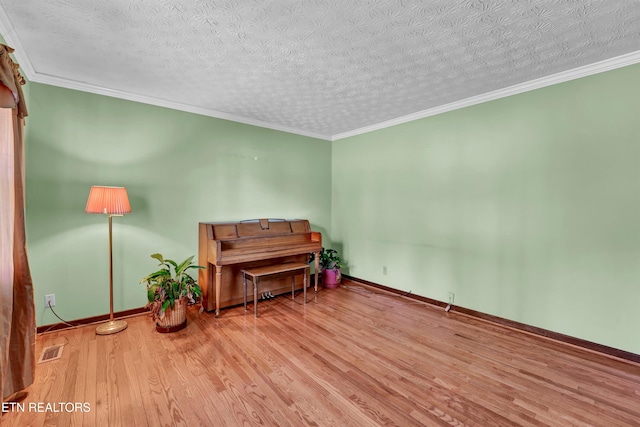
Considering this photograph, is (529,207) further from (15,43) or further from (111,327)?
(15,43)

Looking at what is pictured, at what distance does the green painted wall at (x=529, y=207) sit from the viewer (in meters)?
2.39

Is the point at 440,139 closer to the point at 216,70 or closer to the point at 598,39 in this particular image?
the point at 598,39

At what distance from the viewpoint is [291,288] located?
160 inches

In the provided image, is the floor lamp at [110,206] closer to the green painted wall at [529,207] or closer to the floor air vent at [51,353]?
the floor air vent at [51,353]

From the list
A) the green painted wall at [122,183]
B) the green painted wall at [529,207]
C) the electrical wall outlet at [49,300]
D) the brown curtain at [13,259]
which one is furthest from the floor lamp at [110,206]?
the green painted wall at [529,207]

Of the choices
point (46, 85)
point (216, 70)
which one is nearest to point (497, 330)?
point (216, 70)

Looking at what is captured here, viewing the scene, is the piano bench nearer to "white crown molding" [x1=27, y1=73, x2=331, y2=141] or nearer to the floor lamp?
the floor lamp

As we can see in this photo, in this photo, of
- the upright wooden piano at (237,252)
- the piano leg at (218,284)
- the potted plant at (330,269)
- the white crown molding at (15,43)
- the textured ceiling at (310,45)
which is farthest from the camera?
the potted plant at (330,269)

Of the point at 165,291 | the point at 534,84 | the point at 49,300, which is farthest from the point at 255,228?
the point at 534,84

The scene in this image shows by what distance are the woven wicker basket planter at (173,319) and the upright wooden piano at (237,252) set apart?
39cm

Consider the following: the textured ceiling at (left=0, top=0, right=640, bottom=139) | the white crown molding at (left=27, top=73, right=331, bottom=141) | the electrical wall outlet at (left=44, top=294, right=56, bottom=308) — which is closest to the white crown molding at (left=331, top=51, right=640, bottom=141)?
the textured ceiling at (left=0, top=0, right=640, bottom=139)

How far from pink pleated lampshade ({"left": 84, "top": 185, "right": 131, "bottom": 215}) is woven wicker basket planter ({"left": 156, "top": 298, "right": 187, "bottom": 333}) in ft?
3.50

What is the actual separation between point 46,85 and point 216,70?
1710 mm

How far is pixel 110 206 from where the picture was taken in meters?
2.62
